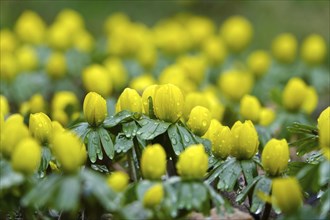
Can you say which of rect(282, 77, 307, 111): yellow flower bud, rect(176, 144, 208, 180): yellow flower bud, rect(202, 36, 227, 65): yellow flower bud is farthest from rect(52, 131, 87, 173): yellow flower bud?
rect(202, 36, 227, 65): yellow flower bud

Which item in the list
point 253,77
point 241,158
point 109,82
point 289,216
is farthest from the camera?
point 253,77

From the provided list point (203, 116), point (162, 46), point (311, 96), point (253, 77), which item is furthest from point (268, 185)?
point (162, 46)

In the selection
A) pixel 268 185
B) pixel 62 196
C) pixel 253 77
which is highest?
pixel 62 196

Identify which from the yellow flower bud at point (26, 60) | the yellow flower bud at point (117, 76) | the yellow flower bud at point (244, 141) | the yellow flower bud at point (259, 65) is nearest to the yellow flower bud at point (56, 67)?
the yellow flower bud at point (26, 60)

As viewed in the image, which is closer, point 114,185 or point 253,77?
point 114,185

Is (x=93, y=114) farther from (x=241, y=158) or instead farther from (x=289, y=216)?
(x=289, y=216)

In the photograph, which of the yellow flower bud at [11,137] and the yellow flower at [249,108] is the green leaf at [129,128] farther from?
the yellow flower at [249,108]

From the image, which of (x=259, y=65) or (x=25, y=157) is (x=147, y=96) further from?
(x=259, y=65)

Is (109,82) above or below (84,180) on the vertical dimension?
below

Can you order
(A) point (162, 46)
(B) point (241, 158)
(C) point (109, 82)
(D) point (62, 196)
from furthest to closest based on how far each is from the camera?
(A) point (162, 46) → (C) point (109, 82) → (B) point (241, 158) → (D) point (62, 196)
